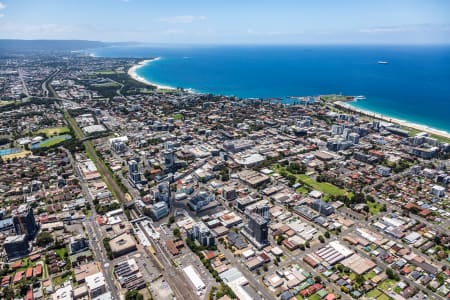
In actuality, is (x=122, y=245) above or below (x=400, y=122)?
below

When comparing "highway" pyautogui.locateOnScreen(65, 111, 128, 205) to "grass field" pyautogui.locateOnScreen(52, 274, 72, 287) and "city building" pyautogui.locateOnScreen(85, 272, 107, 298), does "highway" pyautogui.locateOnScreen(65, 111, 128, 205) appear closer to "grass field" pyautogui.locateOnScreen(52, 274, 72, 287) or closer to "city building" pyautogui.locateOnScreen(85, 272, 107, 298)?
"grass field" pyautogui.locateOnScreen(52, 274, 72, 287)

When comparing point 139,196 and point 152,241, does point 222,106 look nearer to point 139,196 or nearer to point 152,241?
point 139,196

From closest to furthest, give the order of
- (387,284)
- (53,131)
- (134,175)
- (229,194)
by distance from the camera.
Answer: (387,284), (229,194), (134,175), (53,131)

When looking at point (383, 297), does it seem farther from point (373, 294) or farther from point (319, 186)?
point (319, 186)

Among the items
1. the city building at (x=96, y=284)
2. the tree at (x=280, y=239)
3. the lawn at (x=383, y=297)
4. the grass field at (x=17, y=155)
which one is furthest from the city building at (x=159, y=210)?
the grass field at (x=17, y=155)

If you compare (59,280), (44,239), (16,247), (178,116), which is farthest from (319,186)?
(178,116)

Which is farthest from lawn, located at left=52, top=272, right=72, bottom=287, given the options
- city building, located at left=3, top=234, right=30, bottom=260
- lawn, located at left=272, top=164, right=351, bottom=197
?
lawn, located at left=272, top=164, right=351, bottom=197

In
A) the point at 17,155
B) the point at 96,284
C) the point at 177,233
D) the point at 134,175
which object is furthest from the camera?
the point at 17,155

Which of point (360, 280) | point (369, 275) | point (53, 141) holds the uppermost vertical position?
point (53, 141)

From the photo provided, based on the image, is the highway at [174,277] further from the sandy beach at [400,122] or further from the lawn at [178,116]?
the sandy beach at [400,122]

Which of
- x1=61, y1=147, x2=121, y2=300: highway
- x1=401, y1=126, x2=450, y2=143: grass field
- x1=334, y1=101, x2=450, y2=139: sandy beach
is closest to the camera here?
x1=61, y1=147, x2=121, y2=300: highway
